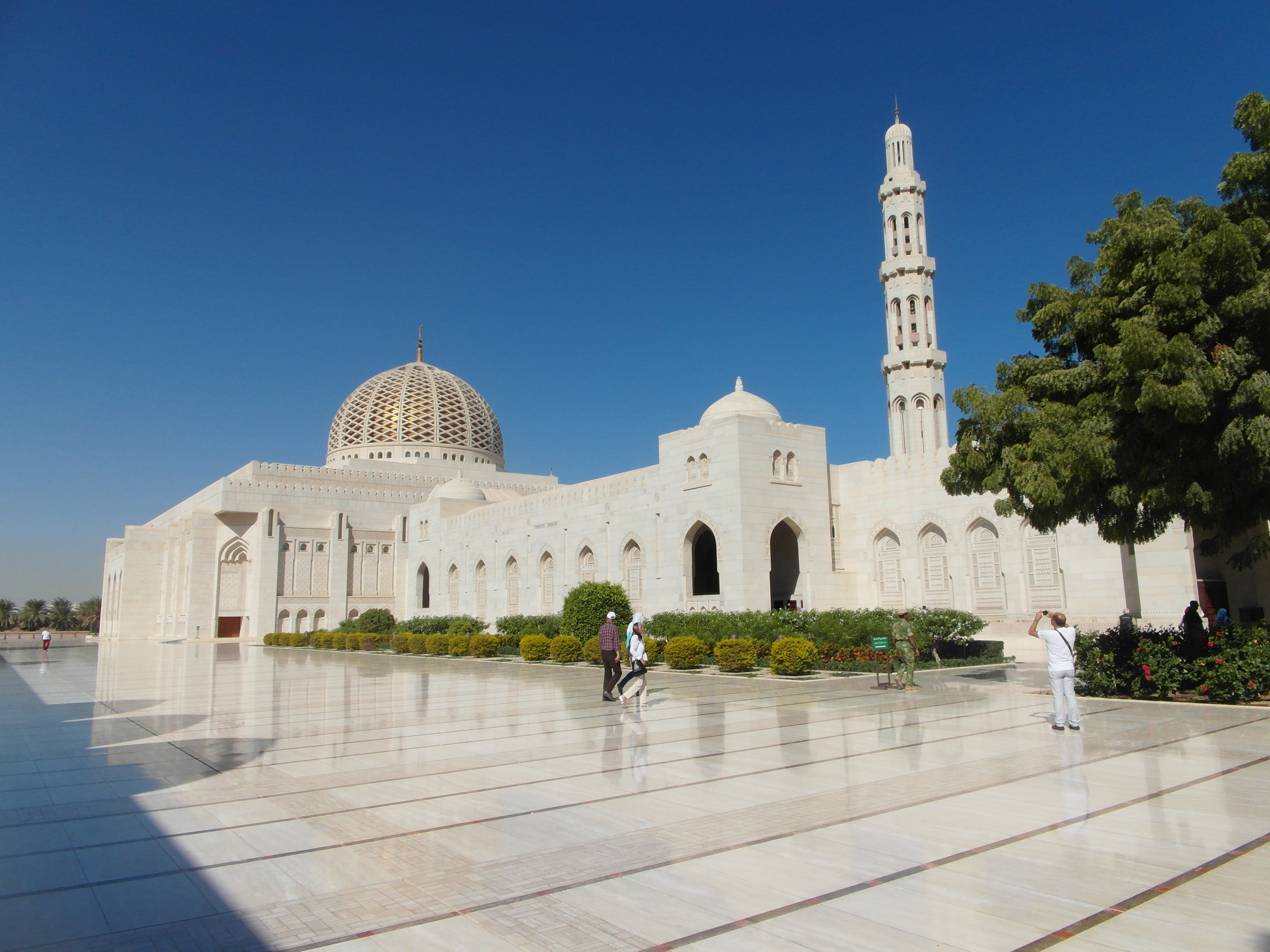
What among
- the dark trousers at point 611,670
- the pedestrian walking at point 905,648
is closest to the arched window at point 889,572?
the pedestrian walking at point 905,648

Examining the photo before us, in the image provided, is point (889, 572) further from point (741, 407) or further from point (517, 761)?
point (517, 761)

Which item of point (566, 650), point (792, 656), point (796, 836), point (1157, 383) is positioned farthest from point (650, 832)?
point (566, 650)

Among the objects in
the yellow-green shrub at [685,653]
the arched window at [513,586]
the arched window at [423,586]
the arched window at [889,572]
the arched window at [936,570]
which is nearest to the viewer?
the yellow-green shrub at [685,653]

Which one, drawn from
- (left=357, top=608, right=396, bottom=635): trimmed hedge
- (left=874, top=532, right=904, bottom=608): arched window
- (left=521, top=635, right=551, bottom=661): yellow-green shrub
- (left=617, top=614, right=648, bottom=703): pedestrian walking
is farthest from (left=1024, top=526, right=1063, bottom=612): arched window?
(left=357, top=608, right=396, bottom=635): trimmed hedge

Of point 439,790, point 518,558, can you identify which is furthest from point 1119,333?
point 518,558

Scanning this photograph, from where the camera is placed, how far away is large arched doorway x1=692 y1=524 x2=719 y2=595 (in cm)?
2967

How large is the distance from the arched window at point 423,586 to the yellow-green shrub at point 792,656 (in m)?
27.1

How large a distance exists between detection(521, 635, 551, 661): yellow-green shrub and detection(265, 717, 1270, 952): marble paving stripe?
49.2 feet

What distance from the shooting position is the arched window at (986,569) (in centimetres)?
2112

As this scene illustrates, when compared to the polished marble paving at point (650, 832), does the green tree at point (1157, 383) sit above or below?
above

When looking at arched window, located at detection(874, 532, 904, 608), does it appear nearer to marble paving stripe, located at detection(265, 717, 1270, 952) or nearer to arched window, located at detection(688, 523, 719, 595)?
arched window, located at detection(688, 523, 719, 595)

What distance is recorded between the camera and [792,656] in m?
15.1

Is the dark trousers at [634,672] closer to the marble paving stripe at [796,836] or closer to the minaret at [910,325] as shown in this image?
the marble paving stripe at [796,836]

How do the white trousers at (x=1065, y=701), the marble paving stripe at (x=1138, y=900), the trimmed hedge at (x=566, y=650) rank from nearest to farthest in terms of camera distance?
the marble paving stripe at (x=1138, y=900), the white trousers at (x=1065, y=701), the trimmed hedge at (x=566, y=650)
